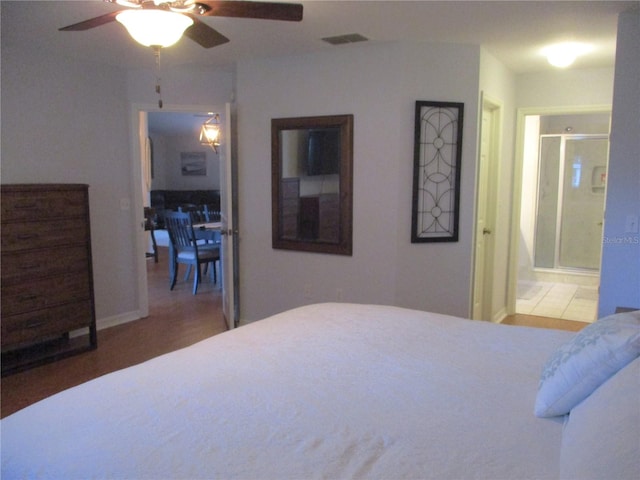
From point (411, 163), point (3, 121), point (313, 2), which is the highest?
point (313, 2)

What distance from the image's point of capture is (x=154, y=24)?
6.66 feet

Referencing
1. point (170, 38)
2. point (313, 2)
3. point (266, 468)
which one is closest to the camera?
point (266, 468)

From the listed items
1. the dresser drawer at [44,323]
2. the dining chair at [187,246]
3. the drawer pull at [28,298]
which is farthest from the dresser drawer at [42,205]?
the dining chair at [187,246]

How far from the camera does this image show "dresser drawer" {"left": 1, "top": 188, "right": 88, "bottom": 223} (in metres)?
3.25

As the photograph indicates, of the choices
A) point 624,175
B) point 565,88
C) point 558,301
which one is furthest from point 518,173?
point 624,175

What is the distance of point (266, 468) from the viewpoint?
113 cm

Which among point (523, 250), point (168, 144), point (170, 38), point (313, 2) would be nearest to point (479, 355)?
point (170, 38)

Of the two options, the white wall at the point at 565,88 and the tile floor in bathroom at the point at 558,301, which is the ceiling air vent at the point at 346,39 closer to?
the white wall at the point at 565,88

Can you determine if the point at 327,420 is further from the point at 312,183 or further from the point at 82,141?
the point at 82,141

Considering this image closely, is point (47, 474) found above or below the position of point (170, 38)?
below

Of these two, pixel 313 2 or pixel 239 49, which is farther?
pixel 239 49

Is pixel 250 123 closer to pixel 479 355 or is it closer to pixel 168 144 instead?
pixel 479 355

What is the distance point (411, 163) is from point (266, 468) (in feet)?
9.55

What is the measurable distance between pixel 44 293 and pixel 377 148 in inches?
103
